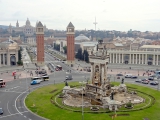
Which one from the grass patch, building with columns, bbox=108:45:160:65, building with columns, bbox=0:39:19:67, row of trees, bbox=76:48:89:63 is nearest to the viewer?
the grass patch

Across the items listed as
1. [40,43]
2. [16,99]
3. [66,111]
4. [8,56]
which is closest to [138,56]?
[40,43]

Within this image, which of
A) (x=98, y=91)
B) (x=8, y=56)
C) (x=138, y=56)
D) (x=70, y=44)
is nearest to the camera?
(x=98, y=91)

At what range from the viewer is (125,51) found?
118 metres

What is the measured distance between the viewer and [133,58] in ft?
383

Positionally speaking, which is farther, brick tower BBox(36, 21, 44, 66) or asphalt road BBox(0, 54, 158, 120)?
brick tower BBox(36, 21, 44, 66)

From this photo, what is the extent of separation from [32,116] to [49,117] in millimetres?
3477

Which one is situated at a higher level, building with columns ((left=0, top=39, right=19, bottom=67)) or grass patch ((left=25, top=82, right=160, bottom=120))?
building with columns ((left=0, top=39, right=19, bottom=67))

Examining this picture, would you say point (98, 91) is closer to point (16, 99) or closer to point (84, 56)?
point (16, 99)

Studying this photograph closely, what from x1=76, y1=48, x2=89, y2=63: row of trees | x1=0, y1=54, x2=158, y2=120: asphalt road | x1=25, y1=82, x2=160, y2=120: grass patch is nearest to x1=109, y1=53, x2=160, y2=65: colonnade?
x1=76, y1=48, x2=89, y2=63: row of trees

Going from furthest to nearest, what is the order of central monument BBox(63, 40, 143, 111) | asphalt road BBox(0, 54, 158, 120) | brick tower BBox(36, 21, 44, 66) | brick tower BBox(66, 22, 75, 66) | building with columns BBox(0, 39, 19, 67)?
brick tower BBox(66, 22, 75, 66)
brick tower BBox(36, 21, 44, 66)
building with columns BBox(0, 39, 19, 67)
central monument BBox(63, 40, 143, 111)
asphalt road BBox(0, 54, 158, 120)

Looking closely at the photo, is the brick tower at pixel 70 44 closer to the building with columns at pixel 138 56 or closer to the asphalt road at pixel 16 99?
the building with columns at pixel 138 56

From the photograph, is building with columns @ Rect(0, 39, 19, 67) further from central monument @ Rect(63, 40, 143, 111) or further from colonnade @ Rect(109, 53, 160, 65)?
central monument @ Rect(63, 40, 143, 111)

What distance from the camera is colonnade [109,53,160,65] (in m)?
113

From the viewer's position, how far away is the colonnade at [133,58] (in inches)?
4432
